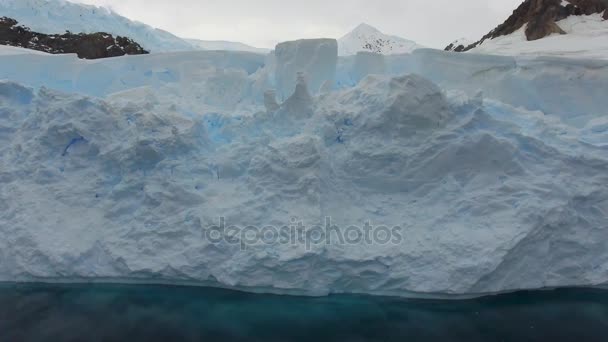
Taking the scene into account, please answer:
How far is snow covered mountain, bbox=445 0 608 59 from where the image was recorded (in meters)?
7.65

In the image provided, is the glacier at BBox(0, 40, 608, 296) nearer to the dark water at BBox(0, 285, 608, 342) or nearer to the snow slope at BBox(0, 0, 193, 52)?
the dark water at BBox(0, 285, 608, 342)

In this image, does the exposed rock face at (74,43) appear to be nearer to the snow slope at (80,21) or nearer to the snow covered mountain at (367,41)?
the snow slope at (80,21)

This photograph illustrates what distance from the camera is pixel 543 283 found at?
473cm

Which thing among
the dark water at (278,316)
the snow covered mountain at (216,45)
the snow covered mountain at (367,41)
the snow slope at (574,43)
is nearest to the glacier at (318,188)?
the dark water at (278,316)

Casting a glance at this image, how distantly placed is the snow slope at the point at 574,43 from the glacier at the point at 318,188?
1.21m

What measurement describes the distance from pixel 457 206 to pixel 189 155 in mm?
3117

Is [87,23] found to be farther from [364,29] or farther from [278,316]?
[278,316]

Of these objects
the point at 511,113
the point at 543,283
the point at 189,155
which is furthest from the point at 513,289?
the point at 189,155

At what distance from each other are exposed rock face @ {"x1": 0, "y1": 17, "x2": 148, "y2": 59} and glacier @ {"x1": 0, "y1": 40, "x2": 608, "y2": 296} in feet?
43.4

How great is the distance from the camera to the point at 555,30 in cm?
1040

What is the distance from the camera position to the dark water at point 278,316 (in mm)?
4027

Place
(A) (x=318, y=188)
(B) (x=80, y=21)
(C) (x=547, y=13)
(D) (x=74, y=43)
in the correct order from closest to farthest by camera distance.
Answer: (A) (x=318, y=188)
(C) (x=547, y=13)
(D) (x=74, y=43)
(B) (x=80, y=21)

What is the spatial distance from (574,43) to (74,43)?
17478mm

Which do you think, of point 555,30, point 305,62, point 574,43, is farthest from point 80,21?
point 574,43
